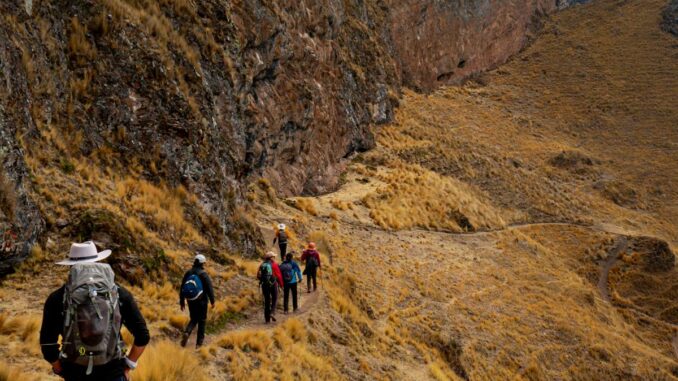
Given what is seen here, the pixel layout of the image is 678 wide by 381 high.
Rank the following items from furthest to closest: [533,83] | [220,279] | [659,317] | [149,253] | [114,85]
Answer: [533,83], [659,317], [114,85], [220,279], [149,253]

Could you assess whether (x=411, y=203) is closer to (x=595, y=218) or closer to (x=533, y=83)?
(x=595, y=218)

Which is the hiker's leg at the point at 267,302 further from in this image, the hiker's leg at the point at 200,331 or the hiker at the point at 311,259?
the hiker at the point at 311,259

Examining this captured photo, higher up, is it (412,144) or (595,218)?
(412,144)

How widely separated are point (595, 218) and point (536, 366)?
34517 millimetres

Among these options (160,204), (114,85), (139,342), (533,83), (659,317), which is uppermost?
(533,83)

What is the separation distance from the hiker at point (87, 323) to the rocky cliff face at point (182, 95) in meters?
5.64

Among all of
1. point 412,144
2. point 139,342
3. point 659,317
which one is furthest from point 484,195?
point 139,342

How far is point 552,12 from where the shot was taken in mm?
108000

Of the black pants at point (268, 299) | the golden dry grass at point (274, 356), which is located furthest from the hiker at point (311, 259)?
the golden dry grass at point (274, 356)

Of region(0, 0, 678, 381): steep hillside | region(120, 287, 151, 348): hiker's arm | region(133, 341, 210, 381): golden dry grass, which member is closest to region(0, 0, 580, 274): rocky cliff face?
region(0, 0, 678, 381): steep hillside

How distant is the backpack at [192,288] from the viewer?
8578 millimetres

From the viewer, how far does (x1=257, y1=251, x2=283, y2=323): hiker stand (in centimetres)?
1155

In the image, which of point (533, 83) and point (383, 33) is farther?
point (533, 83)

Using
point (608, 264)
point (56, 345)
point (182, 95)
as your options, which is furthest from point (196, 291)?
point (608, 264)
